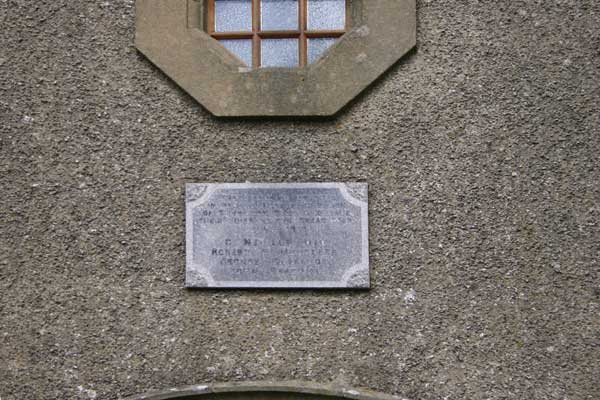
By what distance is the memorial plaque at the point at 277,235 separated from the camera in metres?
2.53

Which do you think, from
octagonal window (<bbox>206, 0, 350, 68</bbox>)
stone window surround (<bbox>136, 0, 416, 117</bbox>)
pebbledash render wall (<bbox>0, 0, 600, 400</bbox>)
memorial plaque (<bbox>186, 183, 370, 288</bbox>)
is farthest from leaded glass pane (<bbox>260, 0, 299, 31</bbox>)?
memorial plaque (<bbox>186, 183, 370, 288</bbox>)

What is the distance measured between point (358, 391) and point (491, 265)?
0.82 meters

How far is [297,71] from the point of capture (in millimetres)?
2594

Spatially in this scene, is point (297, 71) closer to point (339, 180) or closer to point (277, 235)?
point (339, 180)

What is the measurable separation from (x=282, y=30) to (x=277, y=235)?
1029 millimetres

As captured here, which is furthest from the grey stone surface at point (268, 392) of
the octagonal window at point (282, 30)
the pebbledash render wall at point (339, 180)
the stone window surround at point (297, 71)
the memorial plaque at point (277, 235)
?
the octagonal window at point (282, 30)

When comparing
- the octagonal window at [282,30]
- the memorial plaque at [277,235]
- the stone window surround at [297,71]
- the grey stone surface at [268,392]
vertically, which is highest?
the octagonal window at [282,30]

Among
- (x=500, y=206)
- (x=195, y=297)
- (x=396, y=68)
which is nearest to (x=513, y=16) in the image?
(x=396, y=68)

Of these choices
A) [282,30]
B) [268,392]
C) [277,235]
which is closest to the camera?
[268,392]

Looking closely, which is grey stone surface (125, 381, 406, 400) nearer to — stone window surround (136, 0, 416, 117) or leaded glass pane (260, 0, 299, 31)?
stone window surround (136, 0, 416, 117)

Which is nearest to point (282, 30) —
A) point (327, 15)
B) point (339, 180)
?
point (327, 15)

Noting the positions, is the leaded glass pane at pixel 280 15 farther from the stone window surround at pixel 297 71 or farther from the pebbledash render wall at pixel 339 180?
the pebbledash render wall at pixel 339 180

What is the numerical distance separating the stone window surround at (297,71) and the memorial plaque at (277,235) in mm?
382

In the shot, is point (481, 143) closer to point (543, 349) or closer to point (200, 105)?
point (543, 349)
